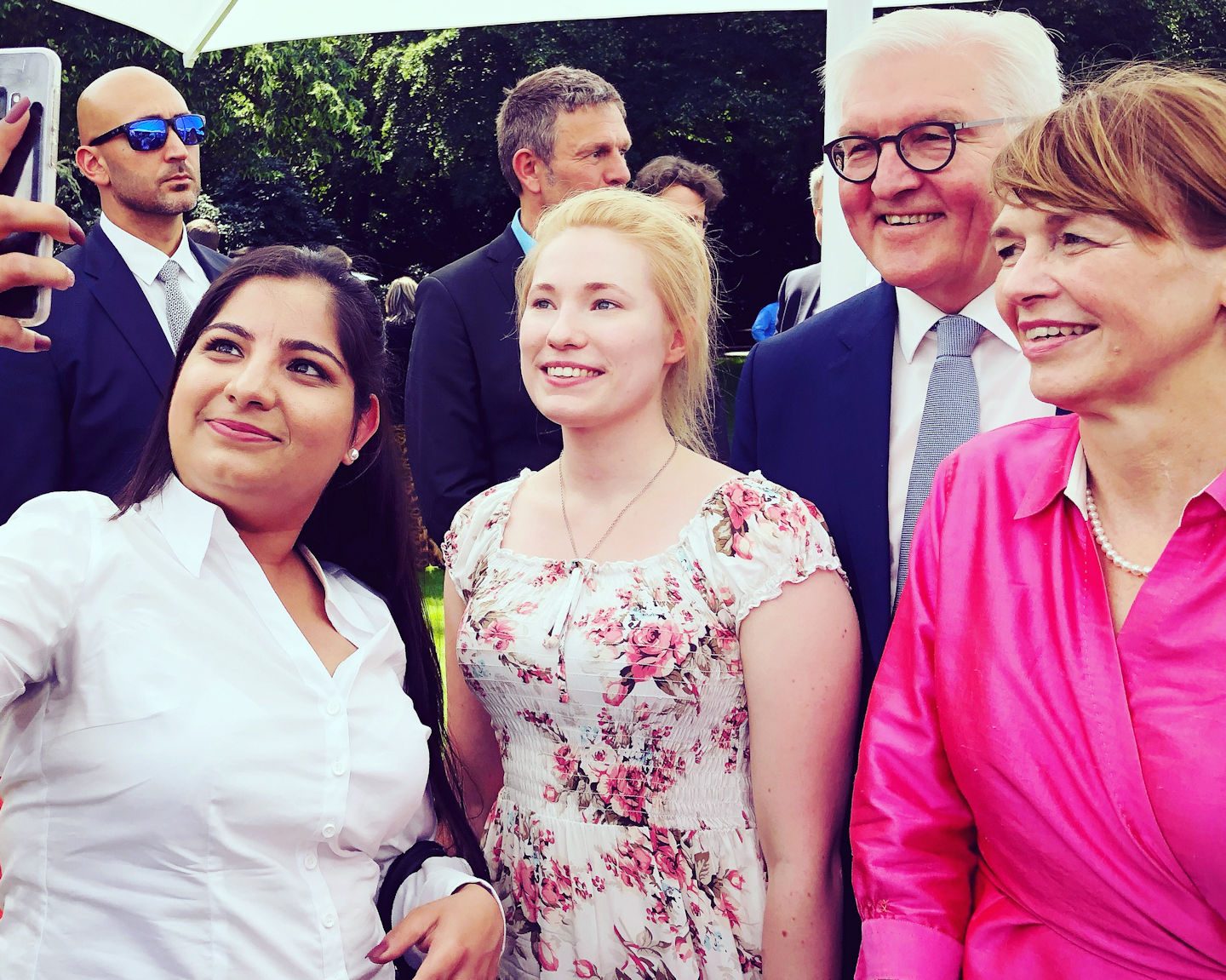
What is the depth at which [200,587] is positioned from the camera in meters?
2.04

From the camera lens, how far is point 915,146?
8.19ft

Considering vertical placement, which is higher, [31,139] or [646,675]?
[31,139]

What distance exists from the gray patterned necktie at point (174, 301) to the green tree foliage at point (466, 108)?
45.3ft

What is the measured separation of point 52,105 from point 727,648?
143cm

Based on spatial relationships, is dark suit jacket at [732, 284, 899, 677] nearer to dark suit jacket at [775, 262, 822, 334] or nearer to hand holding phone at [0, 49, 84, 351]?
hand holding phone at [0, 49, 84, 351]

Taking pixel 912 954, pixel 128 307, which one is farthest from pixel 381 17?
pixel 912 954

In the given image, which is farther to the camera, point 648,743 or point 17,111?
point 648,743

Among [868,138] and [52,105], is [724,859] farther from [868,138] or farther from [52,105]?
[52,105]

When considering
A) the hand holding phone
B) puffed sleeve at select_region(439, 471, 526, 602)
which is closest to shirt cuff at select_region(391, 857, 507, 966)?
puffed sleeve at select_region(439, 471, 526, 602)

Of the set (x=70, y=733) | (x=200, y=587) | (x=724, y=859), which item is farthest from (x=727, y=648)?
(x=70, y=733)

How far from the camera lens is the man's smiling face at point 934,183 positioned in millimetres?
2463

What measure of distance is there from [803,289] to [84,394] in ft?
13.9

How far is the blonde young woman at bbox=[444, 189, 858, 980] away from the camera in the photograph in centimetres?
232

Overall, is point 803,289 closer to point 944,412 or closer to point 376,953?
point 944,412
